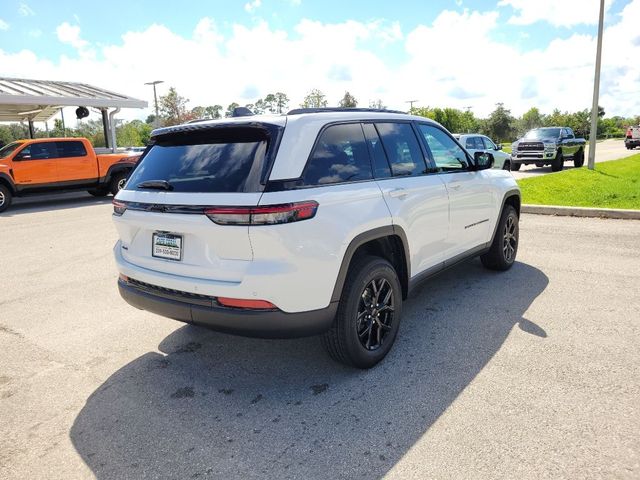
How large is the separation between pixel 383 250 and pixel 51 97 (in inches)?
746

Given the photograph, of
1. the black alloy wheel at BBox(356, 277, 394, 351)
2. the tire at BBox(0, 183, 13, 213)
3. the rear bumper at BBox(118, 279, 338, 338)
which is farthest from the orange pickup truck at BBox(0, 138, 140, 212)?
the black alloy wheel at BBox(356, 277, 394, 351)

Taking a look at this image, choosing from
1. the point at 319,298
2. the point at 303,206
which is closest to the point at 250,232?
the point at 303,206

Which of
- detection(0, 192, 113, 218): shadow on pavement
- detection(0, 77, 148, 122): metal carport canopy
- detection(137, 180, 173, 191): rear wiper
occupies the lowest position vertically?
detection(0, 192, 113, 218): shadow on pavement

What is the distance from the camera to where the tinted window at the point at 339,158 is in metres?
3.10

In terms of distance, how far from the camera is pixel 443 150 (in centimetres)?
466

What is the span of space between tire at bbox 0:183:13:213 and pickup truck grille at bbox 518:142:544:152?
1882 centimetres

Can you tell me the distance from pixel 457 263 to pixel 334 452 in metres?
2.63

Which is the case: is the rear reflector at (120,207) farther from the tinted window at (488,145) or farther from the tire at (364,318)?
the tinted window at (488,145)

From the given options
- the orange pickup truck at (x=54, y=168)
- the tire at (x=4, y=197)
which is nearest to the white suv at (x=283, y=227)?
the tire at (x=4, y=197)

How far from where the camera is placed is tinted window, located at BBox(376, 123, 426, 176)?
12.6 ft

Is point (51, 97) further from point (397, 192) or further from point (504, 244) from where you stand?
point (397, 192)

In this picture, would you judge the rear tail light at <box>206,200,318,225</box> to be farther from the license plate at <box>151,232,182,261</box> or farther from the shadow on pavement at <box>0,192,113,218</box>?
the shadow on pavement at <box>0,192,113,218</box>

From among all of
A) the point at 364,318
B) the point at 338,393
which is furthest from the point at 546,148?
the point at 338,393

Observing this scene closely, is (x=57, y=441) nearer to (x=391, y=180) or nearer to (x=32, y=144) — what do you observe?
(x=391, y=180)
